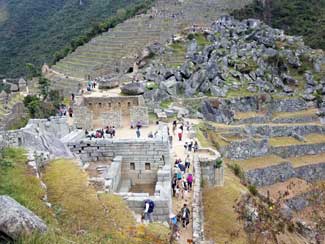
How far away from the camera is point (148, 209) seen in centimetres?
948

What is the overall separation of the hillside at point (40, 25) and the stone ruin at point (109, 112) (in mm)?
47144

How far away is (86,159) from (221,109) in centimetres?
1966

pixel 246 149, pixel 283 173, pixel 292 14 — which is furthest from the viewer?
pixel 292 14

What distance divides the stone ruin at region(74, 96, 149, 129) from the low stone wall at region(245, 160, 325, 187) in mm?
8045

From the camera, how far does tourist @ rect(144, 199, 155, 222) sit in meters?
9.36

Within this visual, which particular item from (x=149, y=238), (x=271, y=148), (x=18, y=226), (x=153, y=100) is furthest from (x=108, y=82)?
(x=18, y=226)

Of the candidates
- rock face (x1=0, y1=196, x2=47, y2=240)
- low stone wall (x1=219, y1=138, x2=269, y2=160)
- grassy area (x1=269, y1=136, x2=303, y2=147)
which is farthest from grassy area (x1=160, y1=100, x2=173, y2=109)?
rock face (x1=0, y1=196, x2=47, y2=240)

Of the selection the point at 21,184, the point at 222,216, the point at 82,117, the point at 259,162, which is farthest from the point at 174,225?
the point at 259,162

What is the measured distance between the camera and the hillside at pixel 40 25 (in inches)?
2729

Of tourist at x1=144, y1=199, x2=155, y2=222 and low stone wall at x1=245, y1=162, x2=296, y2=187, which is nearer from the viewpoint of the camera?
tourist at x1=144, y1=199, x2=155, y2=222

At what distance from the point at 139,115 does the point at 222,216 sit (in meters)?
5.91

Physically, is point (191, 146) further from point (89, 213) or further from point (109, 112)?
point (89, 213)

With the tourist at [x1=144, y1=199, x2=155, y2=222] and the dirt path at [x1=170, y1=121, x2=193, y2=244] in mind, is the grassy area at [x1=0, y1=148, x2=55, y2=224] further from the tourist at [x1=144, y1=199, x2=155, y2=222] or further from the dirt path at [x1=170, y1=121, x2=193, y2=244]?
the dirt path at [x1=170, y1=121, x2=193, y2=244]

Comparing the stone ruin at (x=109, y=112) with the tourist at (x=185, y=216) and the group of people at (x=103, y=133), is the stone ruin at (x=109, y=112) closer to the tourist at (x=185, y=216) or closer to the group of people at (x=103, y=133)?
the group of people at (x=103, y=133)
